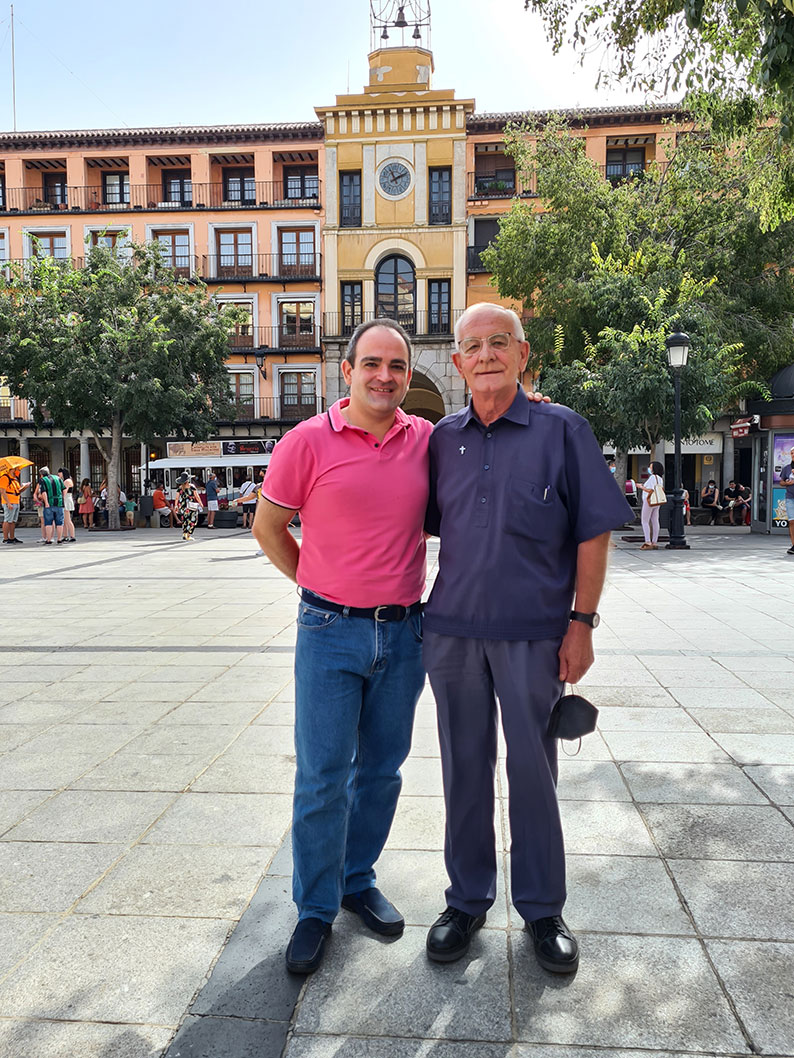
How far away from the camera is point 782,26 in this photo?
4180mm

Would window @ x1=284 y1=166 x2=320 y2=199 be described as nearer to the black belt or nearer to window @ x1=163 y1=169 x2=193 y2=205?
window @ x1=163 y1=169 x2=193 y2=205

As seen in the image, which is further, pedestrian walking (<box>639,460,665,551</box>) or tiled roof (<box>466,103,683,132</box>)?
tiled roof (<box>466,103,683,132</box>)

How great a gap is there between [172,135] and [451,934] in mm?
40814

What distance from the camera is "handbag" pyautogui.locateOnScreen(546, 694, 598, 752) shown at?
2473 millimetres

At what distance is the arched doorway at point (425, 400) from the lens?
3719 centimetres

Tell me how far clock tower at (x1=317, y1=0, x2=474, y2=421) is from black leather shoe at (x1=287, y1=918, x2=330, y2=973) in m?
30.7

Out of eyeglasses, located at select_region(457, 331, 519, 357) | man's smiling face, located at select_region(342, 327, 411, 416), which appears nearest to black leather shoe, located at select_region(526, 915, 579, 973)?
man's smiling face, located at select_region(342, 327, 411, 416)

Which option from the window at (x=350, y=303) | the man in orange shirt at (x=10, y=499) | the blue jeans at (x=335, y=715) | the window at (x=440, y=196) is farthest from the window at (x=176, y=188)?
the blue jeans at (x=335, y=715)

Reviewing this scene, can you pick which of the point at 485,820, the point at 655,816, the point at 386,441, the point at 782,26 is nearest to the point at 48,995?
the point at 485,820

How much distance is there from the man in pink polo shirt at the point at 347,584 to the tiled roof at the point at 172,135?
126 feet

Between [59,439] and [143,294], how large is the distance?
46.9 ft

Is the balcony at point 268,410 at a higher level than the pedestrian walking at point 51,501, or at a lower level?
higher

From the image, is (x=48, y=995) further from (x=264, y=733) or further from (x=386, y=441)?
Result: (x=264, y=733)

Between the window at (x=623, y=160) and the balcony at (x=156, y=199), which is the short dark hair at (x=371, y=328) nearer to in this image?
the window at (x=623, y=160)
